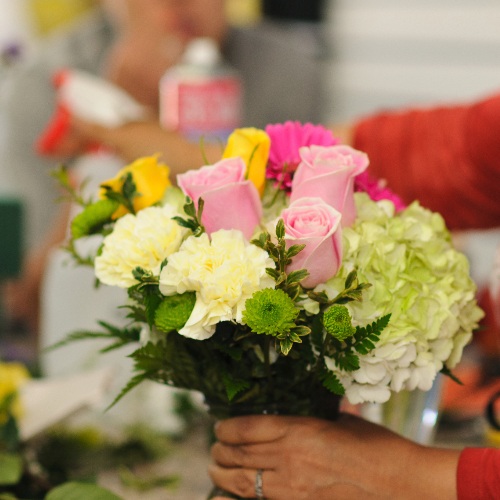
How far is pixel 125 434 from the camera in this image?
1014 millimetres

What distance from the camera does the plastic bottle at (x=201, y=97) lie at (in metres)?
1.73

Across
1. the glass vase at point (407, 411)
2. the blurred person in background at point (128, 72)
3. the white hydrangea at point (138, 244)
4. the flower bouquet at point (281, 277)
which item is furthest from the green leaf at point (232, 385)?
the blurred person in background at point (128, 72)

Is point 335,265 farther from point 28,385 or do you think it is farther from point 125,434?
point 28,385

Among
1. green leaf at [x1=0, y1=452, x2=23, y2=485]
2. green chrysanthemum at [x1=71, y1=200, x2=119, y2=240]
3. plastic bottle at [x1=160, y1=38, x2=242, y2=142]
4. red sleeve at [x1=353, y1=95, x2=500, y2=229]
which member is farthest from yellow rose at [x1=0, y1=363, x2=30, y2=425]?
plastic bottle at [x1=160, y1=38, x2=242, y2=142]

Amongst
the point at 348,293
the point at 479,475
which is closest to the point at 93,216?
the point at 348,293

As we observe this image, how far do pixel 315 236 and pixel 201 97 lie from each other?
1225mm

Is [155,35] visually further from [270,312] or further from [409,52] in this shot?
[270,312]

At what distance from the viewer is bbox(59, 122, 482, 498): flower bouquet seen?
23.0 inches

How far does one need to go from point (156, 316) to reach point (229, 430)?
0.48ft

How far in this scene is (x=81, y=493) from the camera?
72cm

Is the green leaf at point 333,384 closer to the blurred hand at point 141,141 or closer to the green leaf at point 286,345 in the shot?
the green leaf at point 286,345

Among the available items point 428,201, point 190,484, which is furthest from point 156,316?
point 428,201

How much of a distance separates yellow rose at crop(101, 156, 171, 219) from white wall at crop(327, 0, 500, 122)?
6.98ft

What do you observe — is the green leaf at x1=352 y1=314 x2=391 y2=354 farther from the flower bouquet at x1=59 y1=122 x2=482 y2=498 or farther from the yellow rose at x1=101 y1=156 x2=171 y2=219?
the yellow rose at x1=101 y1=156 x2=171 y2=219
